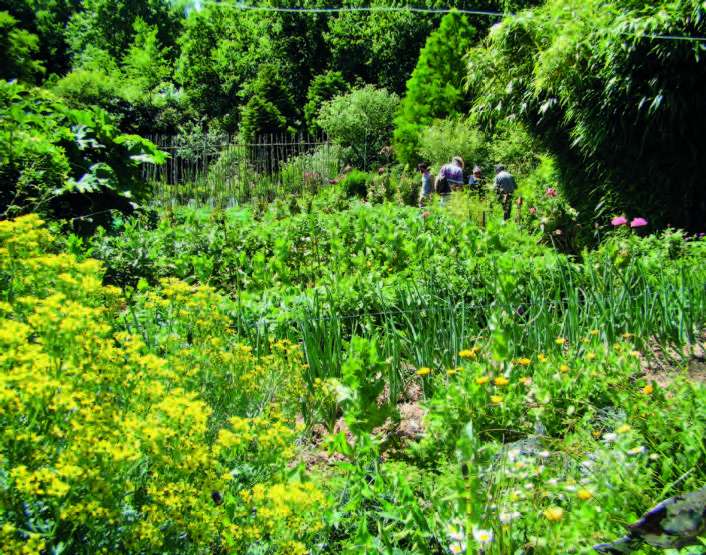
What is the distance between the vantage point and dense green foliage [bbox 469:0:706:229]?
18.7 feet

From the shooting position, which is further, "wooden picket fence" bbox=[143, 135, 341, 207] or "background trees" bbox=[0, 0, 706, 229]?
"wooden picket fence" bbox=[143, 135, 341, 207]

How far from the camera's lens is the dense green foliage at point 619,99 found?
5.69 meters

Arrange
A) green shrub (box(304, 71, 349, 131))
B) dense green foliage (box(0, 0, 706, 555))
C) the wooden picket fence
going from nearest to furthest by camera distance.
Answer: dense green foliage (box(0, 0, 706, 555)), the wooden picket fence, green shrub (box(304, 71, 349, 131))

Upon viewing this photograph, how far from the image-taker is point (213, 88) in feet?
90.8

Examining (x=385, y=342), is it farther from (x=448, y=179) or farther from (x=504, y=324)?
(x=448, y=179)

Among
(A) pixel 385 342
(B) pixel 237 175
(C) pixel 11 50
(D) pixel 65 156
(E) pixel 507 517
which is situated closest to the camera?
(E) pixel 507 517

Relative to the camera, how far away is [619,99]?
617 cm

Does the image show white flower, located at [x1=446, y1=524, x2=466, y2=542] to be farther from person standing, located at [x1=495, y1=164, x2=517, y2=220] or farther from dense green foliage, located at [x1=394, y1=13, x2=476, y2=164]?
dense green foliage, located at [x1=394, y1=13, x2=476, y2=164]

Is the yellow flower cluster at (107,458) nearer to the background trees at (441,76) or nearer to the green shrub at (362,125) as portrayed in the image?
the background trees at (441,76)

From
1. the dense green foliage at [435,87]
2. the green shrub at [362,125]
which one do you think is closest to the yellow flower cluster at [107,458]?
the dense green foliage at [435,87]

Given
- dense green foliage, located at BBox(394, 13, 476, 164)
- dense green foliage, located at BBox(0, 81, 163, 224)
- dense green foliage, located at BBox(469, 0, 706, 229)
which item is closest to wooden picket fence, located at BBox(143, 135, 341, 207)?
dense green foliage, located at BBox(394, 13, 476, 164)

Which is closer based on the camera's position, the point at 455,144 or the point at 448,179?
the point at 448,179

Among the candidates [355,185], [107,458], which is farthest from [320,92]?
[107,458]

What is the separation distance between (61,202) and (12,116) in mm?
904
